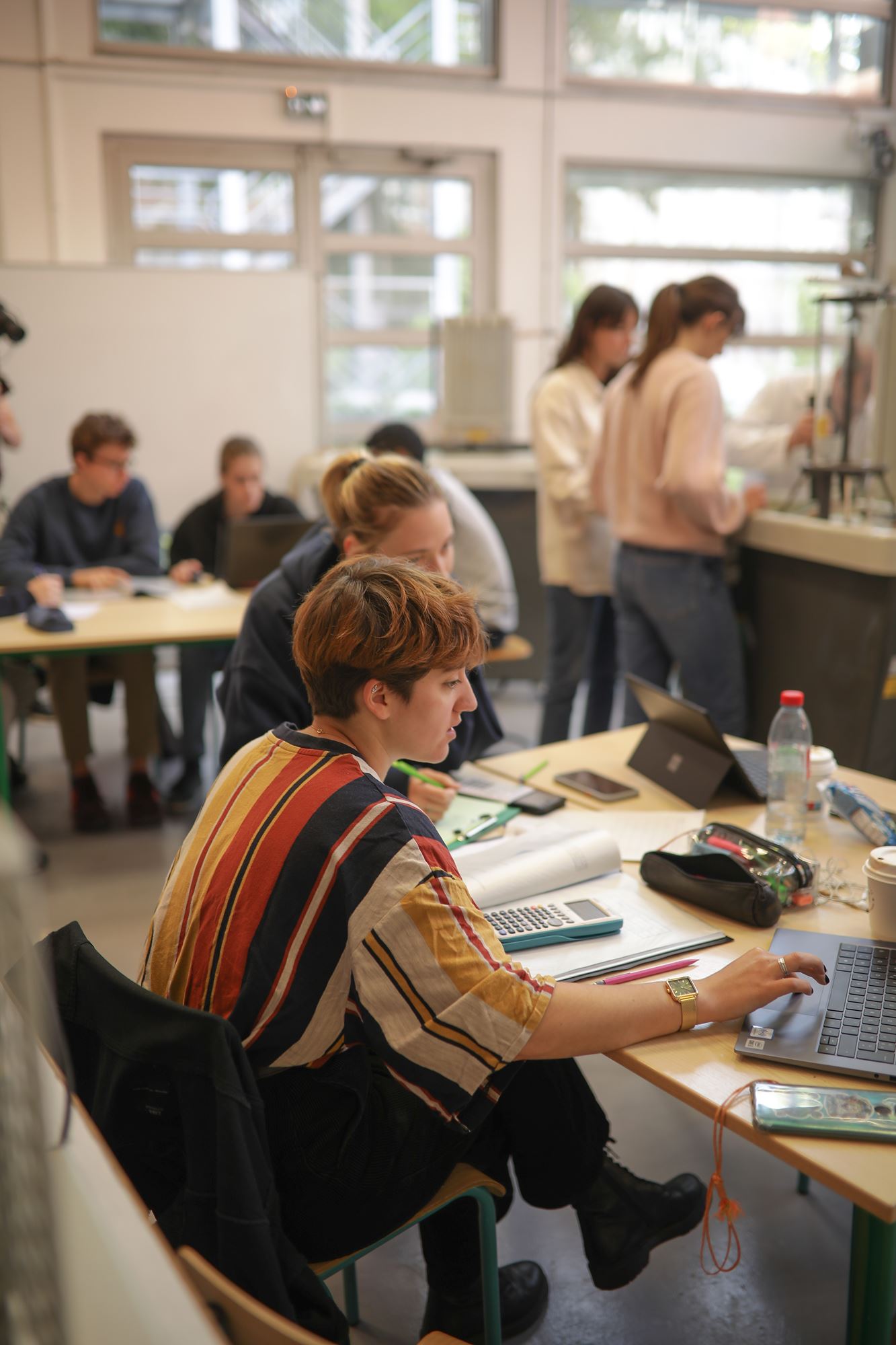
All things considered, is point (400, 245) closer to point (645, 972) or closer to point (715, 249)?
point (715, 249)

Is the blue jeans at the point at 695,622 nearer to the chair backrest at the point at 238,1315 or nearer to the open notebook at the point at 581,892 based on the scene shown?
the open notebook at the point at 581,892

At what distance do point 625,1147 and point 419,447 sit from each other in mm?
1970

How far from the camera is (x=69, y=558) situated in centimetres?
388

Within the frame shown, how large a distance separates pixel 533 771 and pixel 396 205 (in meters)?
5.01

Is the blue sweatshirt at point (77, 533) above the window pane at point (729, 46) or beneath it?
beneath

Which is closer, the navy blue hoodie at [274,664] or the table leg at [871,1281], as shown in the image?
the table leg at [871,1281]

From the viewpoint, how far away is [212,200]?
589cm

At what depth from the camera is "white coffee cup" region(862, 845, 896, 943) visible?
134cm

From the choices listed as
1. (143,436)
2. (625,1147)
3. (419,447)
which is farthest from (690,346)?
(143,436)

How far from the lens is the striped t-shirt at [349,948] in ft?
3.48

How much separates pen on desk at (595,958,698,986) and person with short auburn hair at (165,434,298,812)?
2.61 m

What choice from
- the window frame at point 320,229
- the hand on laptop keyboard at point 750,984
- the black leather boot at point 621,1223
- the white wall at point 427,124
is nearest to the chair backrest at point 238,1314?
the hand on laptop keyboard at point 750,984

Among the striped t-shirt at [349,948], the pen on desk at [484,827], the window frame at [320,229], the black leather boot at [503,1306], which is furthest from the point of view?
the window frame at [320,229]

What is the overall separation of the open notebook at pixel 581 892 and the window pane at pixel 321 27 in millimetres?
5436
